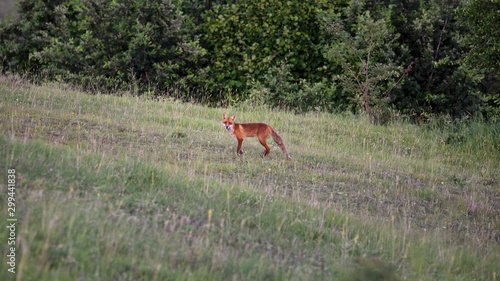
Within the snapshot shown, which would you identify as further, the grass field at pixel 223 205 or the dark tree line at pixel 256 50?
the dark tree line at pixel 256 50

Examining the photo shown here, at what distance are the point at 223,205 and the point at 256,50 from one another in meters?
12.1

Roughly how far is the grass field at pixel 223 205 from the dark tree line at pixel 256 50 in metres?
5.50

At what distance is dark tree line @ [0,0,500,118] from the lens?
52.0ft

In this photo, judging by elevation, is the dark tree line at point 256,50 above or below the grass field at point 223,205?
above

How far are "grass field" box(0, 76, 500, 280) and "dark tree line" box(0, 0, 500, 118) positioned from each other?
5.50 metres

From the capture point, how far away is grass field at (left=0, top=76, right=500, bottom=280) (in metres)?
3.83

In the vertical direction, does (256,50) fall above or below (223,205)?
above

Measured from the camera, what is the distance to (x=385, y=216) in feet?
20.9

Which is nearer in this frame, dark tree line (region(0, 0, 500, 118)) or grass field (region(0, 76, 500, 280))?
grass field (region(0, 76, 500, 280))

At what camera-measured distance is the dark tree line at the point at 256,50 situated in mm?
15844

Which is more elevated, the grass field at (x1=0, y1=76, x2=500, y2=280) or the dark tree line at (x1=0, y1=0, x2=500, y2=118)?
the dark tree line at (x1=0, y1=0, x2=500, y2=118)

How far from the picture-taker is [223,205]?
5.47 metres

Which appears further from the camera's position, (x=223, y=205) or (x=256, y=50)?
(x=256, y=50)

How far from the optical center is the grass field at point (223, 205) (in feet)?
12.6
